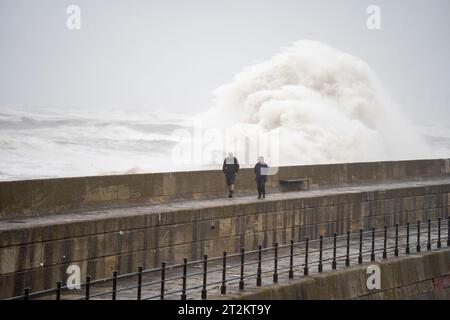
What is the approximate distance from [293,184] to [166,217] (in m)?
5.67

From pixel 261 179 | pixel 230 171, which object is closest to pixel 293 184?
pixel 261 179

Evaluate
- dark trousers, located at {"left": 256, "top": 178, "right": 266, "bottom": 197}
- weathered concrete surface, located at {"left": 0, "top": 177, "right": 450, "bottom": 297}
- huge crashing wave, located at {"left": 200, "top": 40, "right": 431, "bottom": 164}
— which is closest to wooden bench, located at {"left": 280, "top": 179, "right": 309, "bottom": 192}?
weathered concrete surface, located at {"left": 0, "top": 177, "right": 450, "bottom": 297}

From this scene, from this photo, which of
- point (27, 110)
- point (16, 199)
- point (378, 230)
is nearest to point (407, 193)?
point (378, 230)

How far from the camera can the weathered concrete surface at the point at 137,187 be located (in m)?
12.4

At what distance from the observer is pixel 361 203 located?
17281 mm

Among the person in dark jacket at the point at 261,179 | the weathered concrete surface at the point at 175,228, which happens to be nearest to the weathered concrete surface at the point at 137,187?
the weathered concrete surface at the point at 175,228

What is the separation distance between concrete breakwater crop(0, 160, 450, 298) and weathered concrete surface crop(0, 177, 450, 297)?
1cm

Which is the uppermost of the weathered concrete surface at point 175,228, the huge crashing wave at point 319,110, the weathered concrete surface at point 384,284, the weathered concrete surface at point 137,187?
the huge crashing wave at point 319,110

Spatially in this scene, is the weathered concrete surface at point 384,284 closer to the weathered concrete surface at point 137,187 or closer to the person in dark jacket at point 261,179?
the person in dark jacket at point 261,179

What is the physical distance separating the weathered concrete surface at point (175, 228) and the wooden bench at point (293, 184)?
1.25 ft

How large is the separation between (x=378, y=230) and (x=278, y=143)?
782 inches

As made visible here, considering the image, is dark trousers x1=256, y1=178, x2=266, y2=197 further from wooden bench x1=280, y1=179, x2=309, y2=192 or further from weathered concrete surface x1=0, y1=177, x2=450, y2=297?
wooden bench x1=280, y1=179, x2=309, y2=192

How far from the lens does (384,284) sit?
1268 centimetres

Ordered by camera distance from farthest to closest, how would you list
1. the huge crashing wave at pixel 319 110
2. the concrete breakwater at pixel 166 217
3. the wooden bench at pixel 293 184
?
the huge crashing wave at pixel 319 110 → the wooden bench at pixel 293 184 → the concrete breakwater at pixel 166 217
